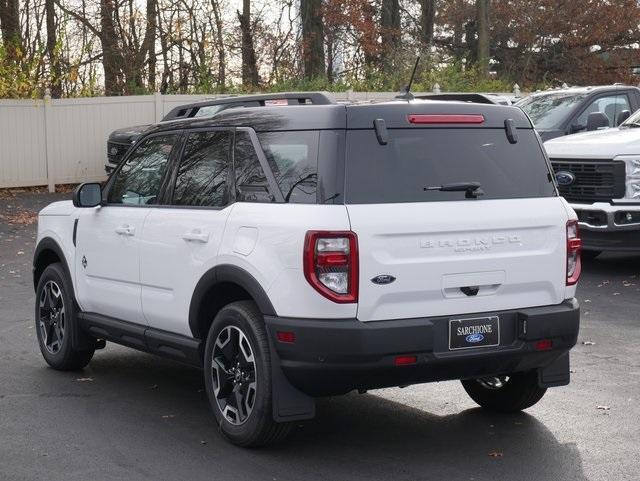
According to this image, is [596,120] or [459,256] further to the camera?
[596,120]

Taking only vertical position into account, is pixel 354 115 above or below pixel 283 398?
above

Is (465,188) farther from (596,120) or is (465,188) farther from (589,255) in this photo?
(596,120)

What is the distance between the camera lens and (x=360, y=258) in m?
5.92

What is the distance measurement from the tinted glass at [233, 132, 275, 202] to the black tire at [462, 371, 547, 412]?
6.41 feet

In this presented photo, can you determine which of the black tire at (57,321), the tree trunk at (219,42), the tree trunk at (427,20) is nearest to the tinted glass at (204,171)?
the black tire at (57,321)

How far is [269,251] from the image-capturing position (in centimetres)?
614

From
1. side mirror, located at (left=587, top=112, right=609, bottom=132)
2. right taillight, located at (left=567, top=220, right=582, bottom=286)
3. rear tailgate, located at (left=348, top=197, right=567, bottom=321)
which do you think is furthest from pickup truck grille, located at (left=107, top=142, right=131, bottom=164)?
rear tailgate, located at (left=348, top=197, right=567, bottom=321)

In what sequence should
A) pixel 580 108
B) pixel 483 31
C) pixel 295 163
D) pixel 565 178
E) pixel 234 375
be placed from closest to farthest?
1. pixel 295 163
2. pixel 234 375
3. pixel 565 178
4. pixel 580 108
5. pixel 483 31

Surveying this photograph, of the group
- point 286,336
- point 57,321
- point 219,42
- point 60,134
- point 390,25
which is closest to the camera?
point 286,336

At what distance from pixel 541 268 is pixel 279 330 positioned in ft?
4.99

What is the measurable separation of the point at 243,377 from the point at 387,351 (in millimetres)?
951

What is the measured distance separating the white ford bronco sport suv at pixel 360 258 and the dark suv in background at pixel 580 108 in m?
10.0

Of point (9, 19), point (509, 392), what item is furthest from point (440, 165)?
point (9, 19)

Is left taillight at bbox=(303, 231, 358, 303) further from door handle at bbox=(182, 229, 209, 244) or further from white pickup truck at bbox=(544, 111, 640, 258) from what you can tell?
white pickup truck at bbox=(544, 111, 640, 258)
